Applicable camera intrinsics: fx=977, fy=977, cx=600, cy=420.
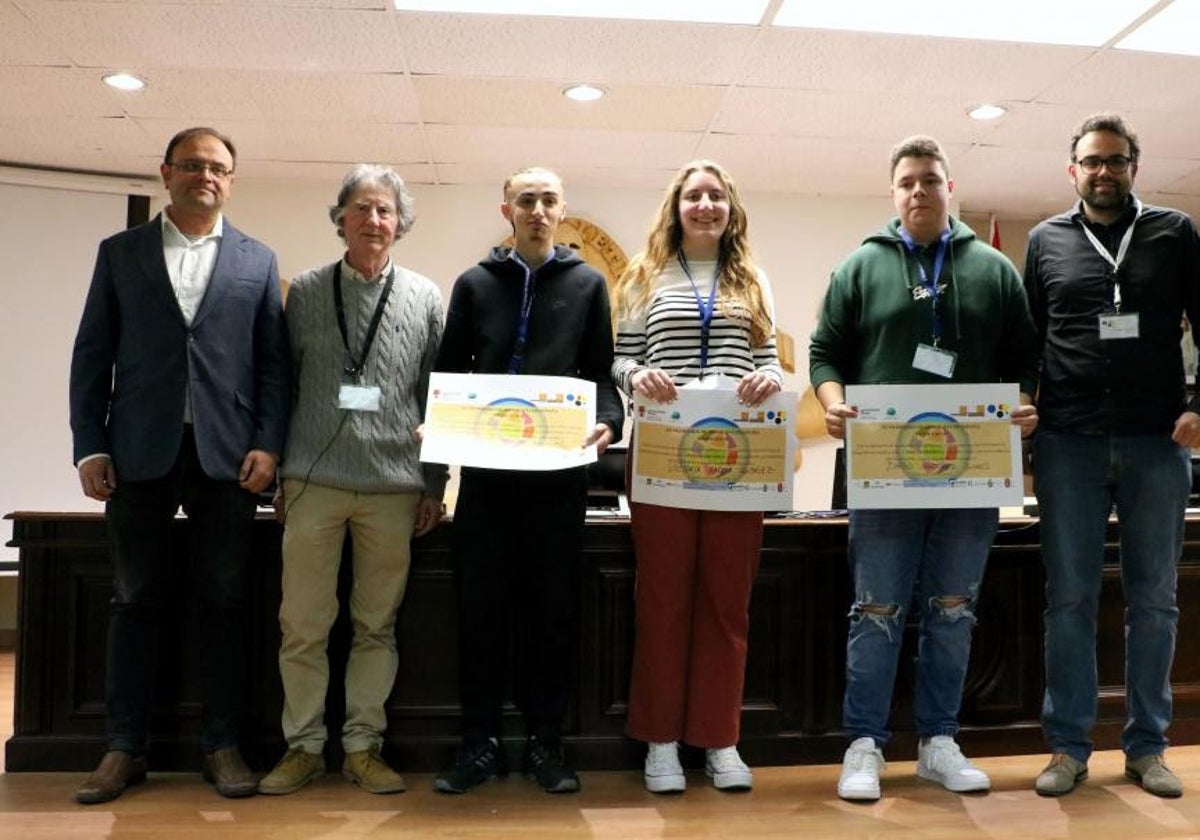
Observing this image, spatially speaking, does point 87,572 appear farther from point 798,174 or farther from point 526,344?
point 798,174

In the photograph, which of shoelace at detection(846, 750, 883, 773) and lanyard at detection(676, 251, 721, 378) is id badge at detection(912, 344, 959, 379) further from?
shoelace at detection(846, 750, 883, 773)

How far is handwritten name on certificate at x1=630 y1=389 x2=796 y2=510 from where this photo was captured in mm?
2266

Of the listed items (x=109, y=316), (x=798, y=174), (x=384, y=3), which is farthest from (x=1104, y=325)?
(x=798, y=174)

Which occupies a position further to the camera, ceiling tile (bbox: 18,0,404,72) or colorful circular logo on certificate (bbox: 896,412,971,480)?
ceiling tile (bbox: 18,0,404,72)

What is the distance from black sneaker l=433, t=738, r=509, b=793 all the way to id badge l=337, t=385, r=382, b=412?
0.84m

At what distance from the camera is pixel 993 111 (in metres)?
4.38

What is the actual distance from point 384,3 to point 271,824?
8.74 feet

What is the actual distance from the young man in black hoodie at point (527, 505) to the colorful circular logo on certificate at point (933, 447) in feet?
2.22

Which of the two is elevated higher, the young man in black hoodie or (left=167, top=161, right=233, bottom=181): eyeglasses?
(left=167, top=161, right=233, bottom=181): eyeglasses

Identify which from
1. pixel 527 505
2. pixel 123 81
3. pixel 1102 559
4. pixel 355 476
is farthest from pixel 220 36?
pixel 1102 559

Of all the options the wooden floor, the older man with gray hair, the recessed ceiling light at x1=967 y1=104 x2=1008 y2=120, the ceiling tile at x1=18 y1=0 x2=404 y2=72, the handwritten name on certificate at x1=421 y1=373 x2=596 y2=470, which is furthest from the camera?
the recessed ceiling light at x1=967 y1=104 x2=1008 y2=120

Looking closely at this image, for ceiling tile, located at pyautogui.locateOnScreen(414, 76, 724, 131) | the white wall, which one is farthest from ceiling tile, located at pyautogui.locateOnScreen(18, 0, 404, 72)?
the white wall

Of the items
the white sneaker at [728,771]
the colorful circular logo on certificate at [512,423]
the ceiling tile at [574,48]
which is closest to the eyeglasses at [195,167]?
the colorful circular logo on certificate at [512,423]

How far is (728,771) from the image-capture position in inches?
92.4
